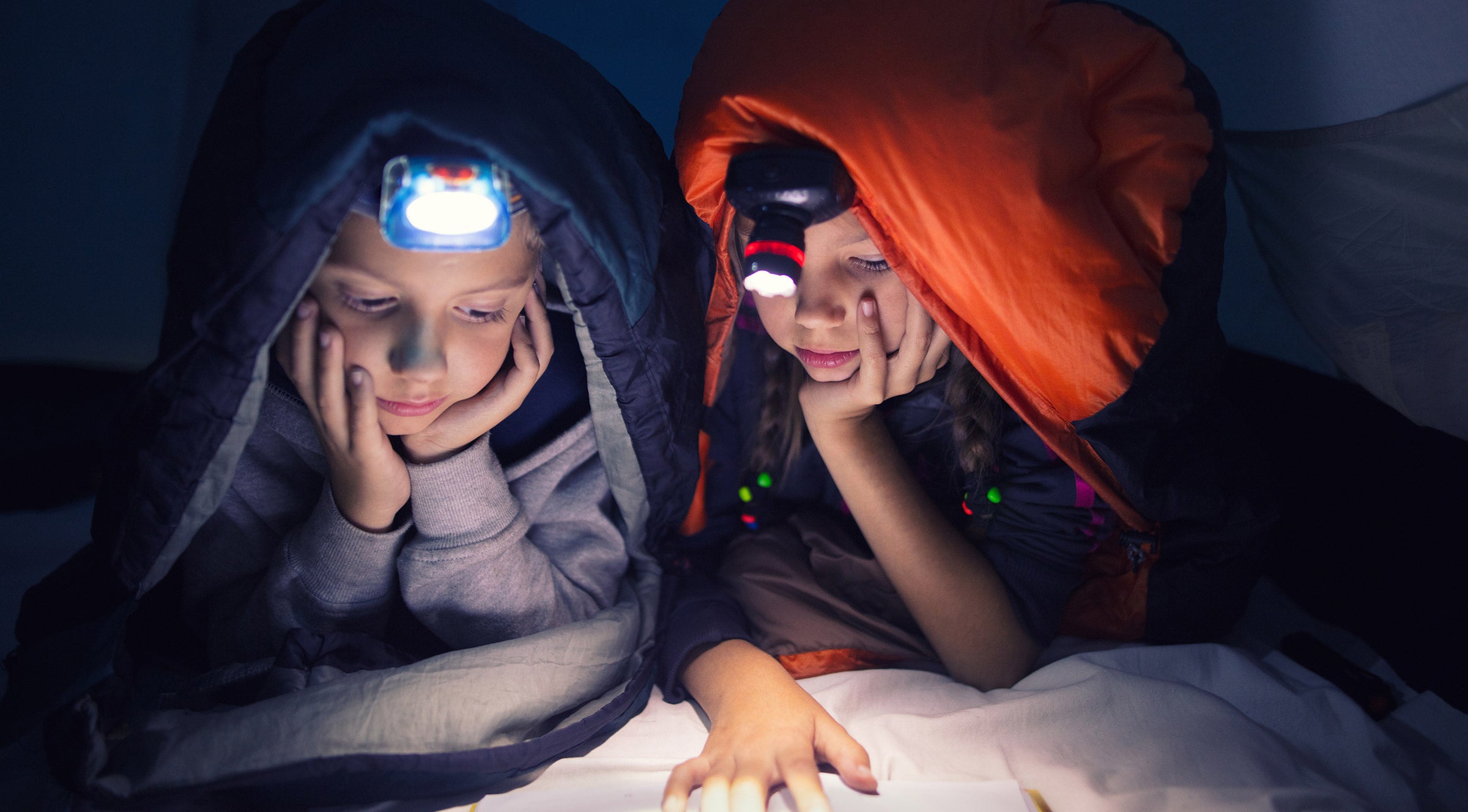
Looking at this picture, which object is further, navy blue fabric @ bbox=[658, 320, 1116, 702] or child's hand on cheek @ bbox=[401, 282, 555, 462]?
navy blue fabric @ bbox=[658, 320, 1116, 702]

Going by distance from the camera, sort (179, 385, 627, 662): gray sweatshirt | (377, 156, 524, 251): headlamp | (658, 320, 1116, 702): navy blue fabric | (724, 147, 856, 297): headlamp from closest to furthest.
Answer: (377, 156, 524, 251): headlamp < (724, 147, 856, 297): headlamp < (179, 385, 627, 662): gray sweatshirt < (658, 320, 1116, 702): navy blue fabric

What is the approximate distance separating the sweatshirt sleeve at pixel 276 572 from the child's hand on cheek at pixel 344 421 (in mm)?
30

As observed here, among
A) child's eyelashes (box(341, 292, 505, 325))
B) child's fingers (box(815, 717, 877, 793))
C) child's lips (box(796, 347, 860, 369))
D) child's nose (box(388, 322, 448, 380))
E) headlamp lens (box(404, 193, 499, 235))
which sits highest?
headlamp lens (box(404, 193, 499, 235))

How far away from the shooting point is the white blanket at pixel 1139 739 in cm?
72

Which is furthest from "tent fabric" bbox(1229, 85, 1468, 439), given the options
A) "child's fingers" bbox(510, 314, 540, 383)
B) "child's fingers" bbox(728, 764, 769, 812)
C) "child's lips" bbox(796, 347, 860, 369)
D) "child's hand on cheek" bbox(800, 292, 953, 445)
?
"child's fingers" bbox(510, 314, 540, 383)

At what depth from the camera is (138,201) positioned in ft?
4.37

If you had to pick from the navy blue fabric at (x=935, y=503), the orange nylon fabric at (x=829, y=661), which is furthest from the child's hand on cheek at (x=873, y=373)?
the orange nylon fabric at (x=829, y=661)

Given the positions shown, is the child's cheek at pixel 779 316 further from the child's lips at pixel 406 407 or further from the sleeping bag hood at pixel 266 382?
the child's lips at pixel 406 407

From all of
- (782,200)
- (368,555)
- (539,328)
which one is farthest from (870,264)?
(368,555)

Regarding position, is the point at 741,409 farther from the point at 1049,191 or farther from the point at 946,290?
the point at 1049,191

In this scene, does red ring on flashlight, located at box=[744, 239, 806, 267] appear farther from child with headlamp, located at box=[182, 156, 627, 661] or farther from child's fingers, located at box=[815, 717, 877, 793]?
child's fingers, located at box=[815, 717, 877, 793]

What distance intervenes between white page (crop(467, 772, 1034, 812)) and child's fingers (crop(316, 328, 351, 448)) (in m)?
0.38

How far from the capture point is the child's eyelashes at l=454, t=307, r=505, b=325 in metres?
0.71

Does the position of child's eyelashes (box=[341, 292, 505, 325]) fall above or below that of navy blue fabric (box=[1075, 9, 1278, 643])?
above
